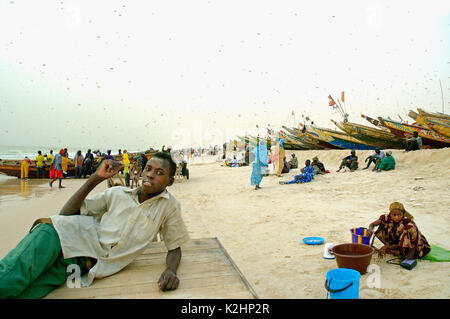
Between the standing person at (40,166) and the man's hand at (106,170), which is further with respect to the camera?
the standing person at (40,166)

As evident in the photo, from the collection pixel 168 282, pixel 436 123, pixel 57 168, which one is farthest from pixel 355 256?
pixel 436 123

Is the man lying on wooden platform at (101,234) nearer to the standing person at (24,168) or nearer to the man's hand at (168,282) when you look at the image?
the man's hand at (168,282)

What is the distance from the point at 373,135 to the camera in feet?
59.5

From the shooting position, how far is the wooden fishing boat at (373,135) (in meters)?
17.7

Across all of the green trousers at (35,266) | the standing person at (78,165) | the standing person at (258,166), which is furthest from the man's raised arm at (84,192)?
the standing person at (78,165)

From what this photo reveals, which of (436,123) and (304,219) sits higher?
(436,123)

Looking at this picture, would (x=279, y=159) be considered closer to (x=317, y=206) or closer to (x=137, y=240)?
(x=317, y=206)

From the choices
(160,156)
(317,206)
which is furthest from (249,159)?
(160,156)

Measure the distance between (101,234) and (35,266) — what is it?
0.47 m

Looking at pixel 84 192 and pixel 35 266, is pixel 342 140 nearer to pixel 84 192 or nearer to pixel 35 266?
pixel 84 192

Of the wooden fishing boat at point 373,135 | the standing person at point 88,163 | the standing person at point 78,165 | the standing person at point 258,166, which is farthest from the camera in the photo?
the wooden fishing boat at point 373,135

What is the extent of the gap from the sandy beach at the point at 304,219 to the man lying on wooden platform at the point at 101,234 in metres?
1.31
